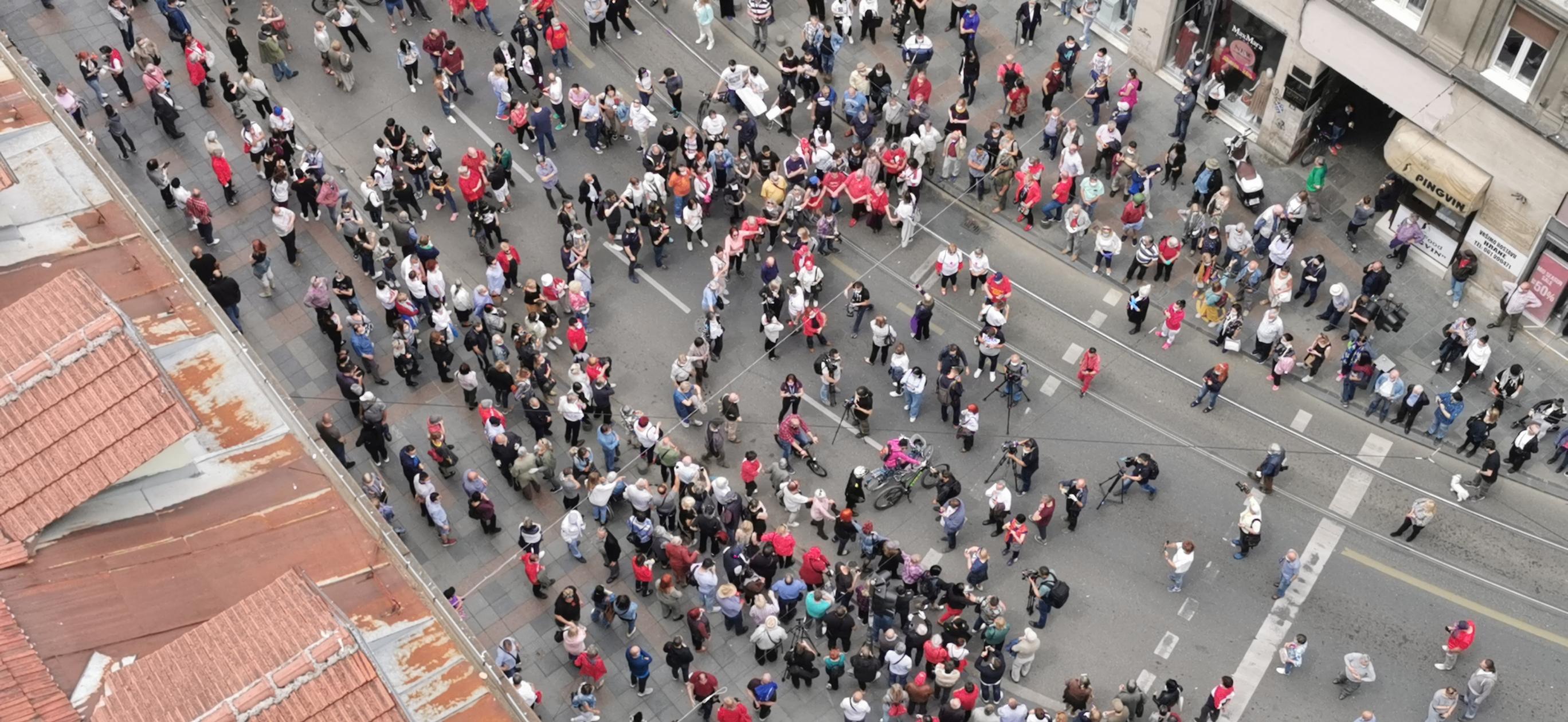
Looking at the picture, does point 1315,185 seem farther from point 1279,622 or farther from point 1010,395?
point 1279,622

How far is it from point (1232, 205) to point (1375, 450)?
290 inches

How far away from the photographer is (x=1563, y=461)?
38.8 meters

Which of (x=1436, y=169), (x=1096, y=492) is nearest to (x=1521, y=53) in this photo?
(x=1436, y=169)

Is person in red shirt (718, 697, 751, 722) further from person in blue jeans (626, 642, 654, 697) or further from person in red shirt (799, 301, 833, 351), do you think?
person in red shirt (799, 301, 833, 351)

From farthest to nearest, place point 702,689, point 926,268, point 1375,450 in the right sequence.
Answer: point 926,268
point 1375,450
point 702,689

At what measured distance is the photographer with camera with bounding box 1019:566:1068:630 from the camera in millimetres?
36031

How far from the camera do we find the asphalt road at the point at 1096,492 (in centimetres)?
3669

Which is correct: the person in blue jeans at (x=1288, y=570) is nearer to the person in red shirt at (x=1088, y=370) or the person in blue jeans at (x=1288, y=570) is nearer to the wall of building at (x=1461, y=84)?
the person in red shirt at (x=1088, y=370)

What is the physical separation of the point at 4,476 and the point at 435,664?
6961 millimetres

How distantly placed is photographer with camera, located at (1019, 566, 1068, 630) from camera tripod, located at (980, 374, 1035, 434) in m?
4.40

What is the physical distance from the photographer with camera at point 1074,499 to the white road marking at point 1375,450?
21.1ft

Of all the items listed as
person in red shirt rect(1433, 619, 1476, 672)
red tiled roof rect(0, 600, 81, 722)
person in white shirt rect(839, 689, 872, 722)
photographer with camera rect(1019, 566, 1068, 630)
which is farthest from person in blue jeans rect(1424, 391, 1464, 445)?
red tiled roof rect(0, 600, 81, 722)

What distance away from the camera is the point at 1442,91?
130 ft

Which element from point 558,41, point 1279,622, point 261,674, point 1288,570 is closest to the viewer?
point 261,674
